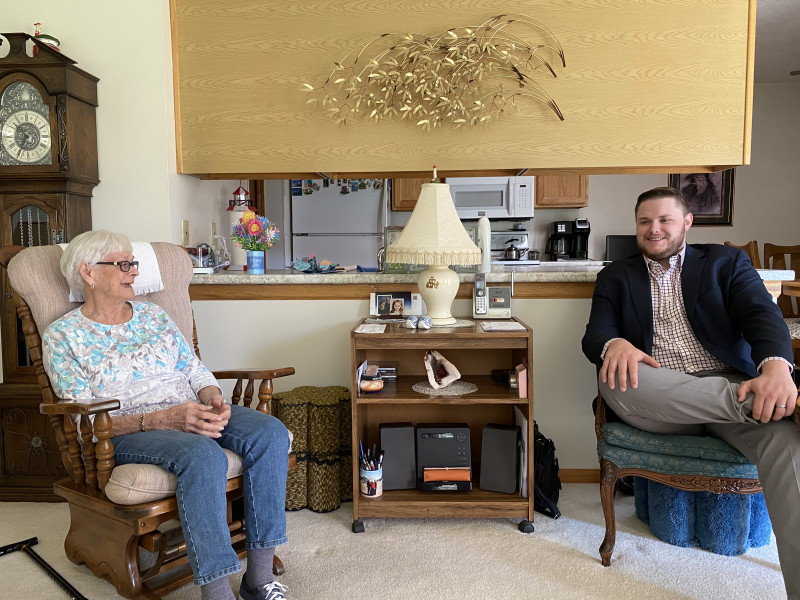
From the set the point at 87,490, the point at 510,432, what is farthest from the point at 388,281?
the point at 87,490

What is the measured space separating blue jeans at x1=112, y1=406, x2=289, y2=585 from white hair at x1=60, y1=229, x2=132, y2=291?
1.74ft

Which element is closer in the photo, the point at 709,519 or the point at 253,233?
the point at 709,519

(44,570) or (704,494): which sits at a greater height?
(704,494)

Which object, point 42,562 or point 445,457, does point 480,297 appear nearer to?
point 445,457

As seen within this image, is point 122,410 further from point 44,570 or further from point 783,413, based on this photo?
point 783,413

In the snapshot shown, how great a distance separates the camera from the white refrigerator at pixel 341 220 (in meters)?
5.12

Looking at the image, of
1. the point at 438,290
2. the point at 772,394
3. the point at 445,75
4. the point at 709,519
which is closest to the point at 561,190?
the point at 445,75

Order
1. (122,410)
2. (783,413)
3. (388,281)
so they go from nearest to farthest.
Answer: (783,413) < (122,410) < (388,281)

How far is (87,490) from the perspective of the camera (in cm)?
187

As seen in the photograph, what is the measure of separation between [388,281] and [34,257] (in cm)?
136

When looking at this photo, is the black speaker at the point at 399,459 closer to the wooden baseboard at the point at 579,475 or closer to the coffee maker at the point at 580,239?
the wooden baseboard at the point at 579,475

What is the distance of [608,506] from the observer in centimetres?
210

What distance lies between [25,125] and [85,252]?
100 centimetres

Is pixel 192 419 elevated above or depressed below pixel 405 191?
below
